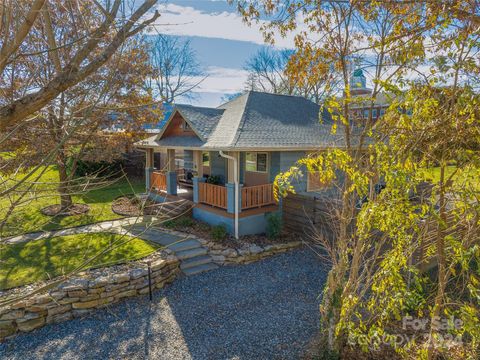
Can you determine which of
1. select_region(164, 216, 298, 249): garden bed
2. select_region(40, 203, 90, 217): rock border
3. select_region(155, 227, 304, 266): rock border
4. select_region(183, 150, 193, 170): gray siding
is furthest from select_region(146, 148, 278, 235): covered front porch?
select_region(40, 203, 90, 217): rock border

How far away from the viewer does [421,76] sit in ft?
11.0

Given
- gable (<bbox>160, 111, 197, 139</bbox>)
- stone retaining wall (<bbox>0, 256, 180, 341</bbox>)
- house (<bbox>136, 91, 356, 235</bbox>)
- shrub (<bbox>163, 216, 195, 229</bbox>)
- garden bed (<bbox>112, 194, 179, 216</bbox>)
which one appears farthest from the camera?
garden bed (<bbox>112, 194, 179, 216</bbox>)

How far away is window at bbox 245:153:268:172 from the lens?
42.7ft

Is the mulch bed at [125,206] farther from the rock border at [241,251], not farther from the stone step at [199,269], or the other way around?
the stone step at [199,269]

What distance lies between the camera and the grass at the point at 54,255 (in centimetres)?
770

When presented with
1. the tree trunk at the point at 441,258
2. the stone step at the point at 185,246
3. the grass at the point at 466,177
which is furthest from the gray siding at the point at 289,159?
the grass at the point at 466,177

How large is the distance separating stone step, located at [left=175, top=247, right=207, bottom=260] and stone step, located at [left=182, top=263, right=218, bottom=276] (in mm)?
408

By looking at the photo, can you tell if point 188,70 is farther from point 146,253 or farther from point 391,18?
point 391,18

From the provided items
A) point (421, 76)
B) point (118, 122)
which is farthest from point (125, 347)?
point (118, 122)

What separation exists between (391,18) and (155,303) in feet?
26.0

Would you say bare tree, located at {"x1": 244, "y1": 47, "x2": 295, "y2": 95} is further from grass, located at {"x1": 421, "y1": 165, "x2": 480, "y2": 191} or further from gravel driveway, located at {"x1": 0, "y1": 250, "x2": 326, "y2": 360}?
grass, located at {"x1": 421, "y1": 165, "x2": 480, "y2": 191}

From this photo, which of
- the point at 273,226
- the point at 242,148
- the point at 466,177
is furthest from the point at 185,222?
the point at 466,177

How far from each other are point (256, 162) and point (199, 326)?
8.06 metres

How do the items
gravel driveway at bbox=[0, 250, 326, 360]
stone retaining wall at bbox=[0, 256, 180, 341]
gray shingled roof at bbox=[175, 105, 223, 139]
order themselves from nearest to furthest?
gravel driveway at bbox=[0, 250, 326, 360] → stone retaining wall at bbox=[0, 256, 180, 341] → gray shingled roof at bbox=[175, 105, 223, 139]
